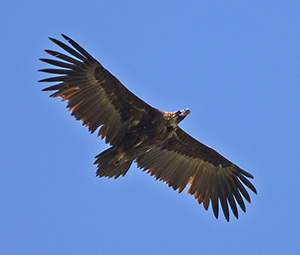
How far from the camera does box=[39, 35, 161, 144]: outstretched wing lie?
1598cm

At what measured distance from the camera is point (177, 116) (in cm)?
1688

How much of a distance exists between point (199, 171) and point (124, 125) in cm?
326

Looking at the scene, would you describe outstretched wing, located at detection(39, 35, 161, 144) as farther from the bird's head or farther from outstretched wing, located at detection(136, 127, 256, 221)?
outstretched wing, located at detection(136, 127, 256, 221)

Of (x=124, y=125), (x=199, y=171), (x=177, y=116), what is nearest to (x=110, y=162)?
(x=124, y=125)

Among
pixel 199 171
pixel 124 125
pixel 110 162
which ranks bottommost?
pixel 110 162

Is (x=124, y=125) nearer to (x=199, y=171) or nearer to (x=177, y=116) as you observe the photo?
(x=177, y=116)

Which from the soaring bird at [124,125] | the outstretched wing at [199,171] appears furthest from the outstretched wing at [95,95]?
the outstretched wing at [199,171]

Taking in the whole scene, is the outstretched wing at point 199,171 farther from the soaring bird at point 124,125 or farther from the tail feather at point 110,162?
the tail feather at point 110,162

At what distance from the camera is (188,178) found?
62.2 ft

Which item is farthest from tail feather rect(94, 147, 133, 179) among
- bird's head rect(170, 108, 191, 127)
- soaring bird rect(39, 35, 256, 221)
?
bird's head rect(170, 108, 191, 127)

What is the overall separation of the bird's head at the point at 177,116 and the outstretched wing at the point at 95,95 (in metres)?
0.51

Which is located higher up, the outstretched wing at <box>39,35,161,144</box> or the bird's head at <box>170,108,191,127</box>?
the bird's head at <box>170,108,191,127</box>

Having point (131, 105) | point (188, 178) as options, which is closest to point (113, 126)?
point (131, 105)

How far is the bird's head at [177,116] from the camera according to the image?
664 inches
